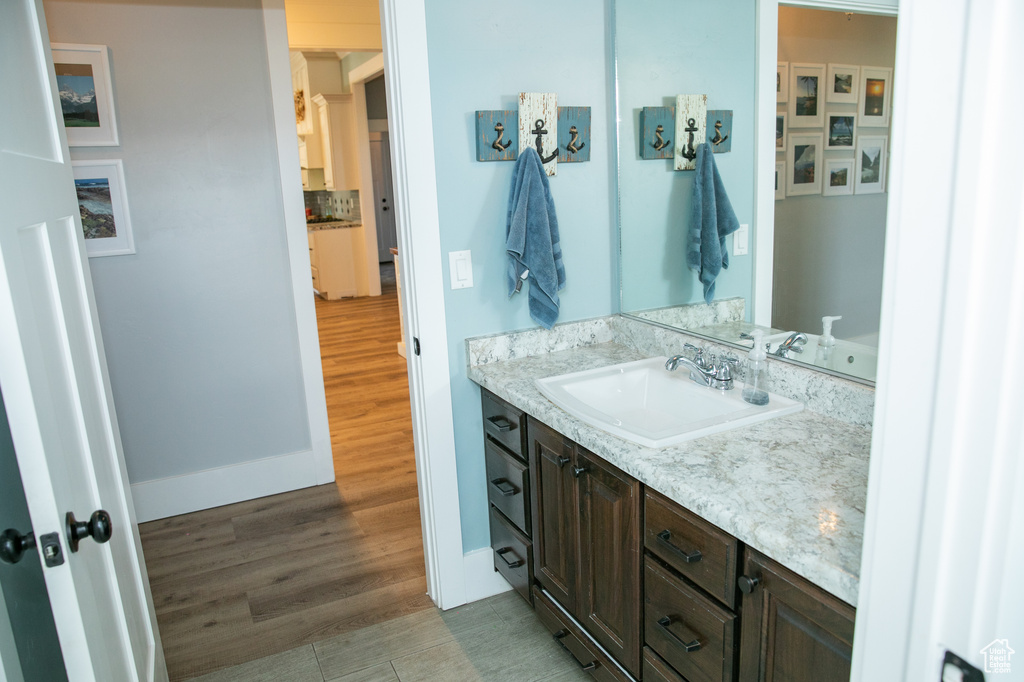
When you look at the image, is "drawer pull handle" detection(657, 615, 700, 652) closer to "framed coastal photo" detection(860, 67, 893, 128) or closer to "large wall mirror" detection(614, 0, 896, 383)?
"large wall mirror" detection(614, 0, 896, 383)

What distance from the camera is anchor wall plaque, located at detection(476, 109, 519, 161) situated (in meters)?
2.17

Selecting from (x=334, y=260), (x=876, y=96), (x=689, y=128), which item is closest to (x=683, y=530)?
(x=876, y=96)

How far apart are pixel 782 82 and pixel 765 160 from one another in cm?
19

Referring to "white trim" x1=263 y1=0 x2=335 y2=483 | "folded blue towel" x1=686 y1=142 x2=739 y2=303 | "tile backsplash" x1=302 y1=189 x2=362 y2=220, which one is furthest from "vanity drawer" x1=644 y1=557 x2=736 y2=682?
"tile backsplash" x1=302 y1=189 x2=362 y2=220

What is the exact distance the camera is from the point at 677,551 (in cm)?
143

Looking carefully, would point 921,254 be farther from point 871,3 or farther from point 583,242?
point 583,242

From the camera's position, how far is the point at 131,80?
2938 mm

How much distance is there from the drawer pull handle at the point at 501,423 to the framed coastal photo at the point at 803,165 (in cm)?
102

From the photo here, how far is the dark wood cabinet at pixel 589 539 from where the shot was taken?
1618mm

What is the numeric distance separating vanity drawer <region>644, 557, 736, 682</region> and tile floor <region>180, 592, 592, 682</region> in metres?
0.62

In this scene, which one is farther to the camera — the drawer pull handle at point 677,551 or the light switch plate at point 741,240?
the light switch plate at point 741,240

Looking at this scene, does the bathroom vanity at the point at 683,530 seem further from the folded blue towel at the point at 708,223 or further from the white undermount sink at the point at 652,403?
the folded blue towel at the point at 708,223

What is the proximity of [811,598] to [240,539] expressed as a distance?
2584 mm

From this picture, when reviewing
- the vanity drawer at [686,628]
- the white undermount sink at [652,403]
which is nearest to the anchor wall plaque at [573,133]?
the white undermount sink at [652,403]
